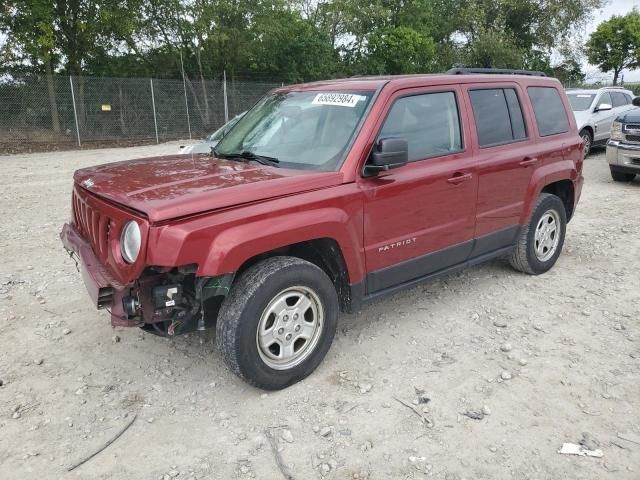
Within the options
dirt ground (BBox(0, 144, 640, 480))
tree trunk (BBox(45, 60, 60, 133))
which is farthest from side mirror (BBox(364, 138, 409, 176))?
tree trunk (BBox(45, 60, 60, 133))

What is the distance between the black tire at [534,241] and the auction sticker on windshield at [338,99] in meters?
2.23

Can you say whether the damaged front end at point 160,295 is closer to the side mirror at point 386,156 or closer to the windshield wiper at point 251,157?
the windshield wiper at point 251,157

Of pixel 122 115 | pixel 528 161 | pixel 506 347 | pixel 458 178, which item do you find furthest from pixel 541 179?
pixel 122 115

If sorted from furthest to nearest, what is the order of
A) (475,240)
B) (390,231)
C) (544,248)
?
(544,248)
(475,240)
(390,231)

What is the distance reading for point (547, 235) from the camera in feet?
17.4

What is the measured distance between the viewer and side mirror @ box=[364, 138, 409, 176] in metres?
3.38

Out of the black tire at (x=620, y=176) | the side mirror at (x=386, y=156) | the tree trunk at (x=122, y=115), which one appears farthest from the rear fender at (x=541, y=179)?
the tree trunk at (x=122, y=115)

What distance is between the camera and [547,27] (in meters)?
32.9

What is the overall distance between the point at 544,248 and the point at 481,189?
1473mm

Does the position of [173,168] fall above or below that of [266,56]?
below

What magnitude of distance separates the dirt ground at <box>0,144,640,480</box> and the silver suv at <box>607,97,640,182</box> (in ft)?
17.9

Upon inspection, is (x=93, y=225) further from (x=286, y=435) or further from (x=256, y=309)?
(x=286, y=435)

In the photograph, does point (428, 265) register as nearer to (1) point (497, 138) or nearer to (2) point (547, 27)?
(1) point (497, 138)

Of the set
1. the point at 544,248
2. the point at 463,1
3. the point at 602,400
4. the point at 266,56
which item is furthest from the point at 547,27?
the point at 602,400
